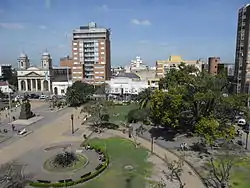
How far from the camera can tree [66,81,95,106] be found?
2522 inches

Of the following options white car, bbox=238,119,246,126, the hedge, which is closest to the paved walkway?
the hedge

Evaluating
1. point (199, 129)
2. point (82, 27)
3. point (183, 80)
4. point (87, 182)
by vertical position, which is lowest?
point (87, 182)

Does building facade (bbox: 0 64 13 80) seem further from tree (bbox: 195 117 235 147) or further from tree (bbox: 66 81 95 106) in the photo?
tree (bbox: 195 117 235 147)

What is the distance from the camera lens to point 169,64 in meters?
97.8

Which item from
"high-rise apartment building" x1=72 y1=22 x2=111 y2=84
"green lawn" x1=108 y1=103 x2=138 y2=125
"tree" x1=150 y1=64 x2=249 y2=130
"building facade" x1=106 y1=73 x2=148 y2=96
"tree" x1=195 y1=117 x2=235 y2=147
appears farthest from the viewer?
"high-rise apartment building" x1=72 y1=22 x2=111 y2=84

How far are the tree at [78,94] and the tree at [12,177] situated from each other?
3829cm

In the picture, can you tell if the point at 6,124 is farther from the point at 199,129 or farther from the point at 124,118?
the point at 199,129

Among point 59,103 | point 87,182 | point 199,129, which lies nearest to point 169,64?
point 59,103

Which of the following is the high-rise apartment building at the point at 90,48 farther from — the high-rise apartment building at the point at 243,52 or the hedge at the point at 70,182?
the hedge at the point at 70,182

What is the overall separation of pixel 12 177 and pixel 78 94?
42174 millimetres

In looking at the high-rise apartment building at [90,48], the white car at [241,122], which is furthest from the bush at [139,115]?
the high-rise apartment building at [90,48]

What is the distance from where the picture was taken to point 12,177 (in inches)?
908

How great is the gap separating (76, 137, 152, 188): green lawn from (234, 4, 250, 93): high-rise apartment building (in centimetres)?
3355

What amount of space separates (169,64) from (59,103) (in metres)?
48.1
